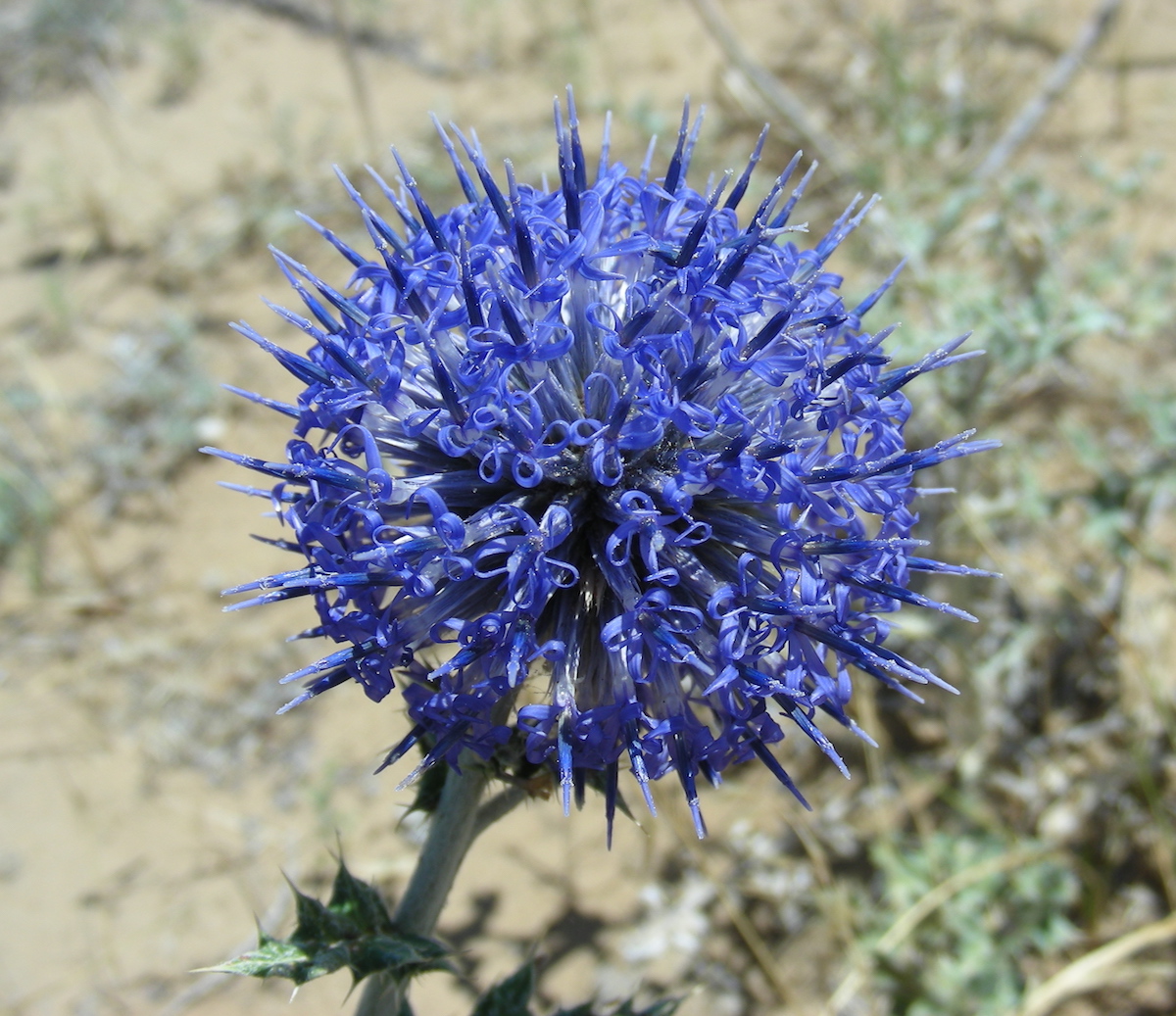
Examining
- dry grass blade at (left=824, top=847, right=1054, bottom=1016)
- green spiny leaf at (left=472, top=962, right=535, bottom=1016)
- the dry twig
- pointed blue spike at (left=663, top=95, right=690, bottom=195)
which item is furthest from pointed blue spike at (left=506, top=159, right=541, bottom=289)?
the dry twig

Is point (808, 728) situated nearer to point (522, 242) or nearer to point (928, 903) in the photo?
point (522, 242)

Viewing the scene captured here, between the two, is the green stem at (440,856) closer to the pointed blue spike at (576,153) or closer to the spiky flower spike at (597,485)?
the spiky flower spike at (597,485)

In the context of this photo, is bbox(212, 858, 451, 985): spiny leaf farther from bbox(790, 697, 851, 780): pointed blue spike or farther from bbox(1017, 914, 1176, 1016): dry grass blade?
bbox(1017, 914, 1176, 1016): dry grass blade

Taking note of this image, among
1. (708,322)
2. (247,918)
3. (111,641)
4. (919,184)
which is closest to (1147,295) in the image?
(919,184)

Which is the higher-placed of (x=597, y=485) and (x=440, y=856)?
(x=597, y=485)

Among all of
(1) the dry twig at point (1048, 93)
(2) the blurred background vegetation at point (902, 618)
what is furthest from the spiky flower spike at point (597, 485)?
(1) the dry twig at point (1048, 93)

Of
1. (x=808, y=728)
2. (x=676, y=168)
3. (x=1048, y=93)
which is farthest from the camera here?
(x=1048, y=93)

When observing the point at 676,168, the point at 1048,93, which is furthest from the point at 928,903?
the point at 1048,93
